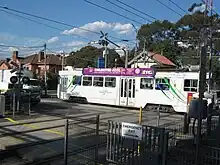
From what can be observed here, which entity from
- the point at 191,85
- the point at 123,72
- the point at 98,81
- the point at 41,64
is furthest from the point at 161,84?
the point at 41,64

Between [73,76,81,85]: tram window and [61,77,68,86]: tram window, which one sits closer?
[73,76,81,85]: tram window

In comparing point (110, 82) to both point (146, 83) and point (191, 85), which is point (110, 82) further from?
point (191, 85)

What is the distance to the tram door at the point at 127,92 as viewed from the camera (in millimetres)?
22766

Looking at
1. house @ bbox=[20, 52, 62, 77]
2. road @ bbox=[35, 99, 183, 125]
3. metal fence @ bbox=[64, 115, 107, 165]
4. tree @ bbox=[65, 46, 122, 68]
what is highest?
tree @ bbox=[65, 46, 122, 68]

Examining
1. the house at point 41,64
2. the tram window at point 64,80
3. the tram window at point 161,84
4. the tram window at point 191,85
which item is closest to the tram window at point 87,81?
the tram window at point 64,80

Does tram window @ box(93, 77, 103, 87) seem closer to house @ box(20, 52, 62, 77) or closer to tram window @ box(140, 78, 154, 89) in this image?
tram window @ box(140, 78, 154, 89)

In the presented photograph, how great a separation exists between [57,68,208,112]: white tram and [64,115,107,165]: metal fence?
1268 centimetres

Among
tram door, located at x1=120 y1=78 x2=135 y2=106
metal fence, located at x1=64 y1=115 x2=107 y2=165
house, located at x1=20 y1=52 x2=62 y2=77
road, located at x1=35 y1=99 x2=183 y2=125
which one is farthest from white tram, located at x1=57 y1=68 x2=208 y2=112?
house, located at x1=20 y1=52 x2=62 y2=77

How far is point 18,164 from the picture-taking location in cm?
802

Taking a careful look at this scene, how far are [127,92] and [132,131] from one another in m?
16.4

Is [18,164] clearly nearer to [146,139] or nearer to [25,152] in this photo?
[25,152]

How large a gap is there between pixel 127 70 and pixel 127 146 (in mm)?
16442

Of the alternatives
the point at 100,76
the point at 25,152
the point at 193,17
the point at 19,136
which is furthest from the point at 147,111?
the point at 193,17

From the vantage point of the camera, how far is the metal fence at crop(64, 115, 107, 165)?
774cm
